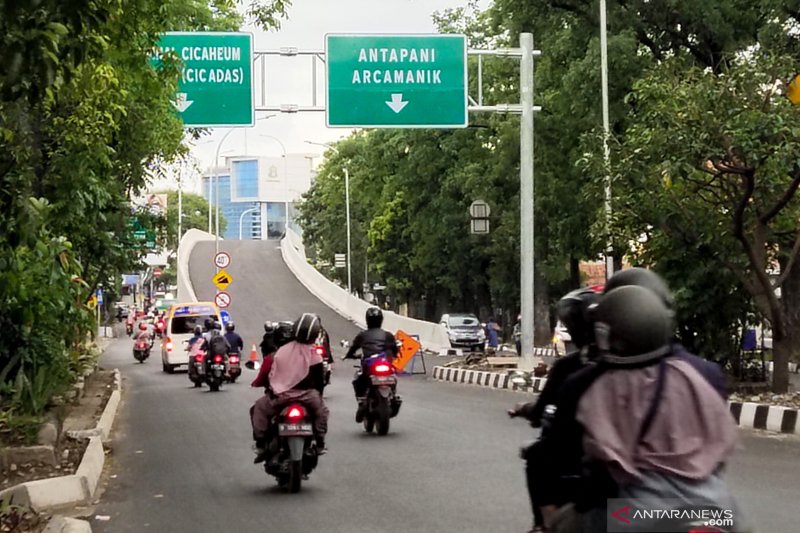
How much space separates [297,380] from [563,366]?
5251 millimetres

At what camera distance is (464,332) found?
4656 centimetres

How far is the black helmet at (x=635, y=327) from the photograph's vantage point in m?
3.99

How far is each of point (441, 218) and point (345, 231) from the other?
34202 millimetres

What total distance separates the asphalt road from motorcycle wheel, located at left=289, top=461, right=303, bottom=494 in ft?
0.44

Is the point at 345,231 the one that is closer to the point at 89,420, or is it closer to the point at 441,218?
the point at 441,218

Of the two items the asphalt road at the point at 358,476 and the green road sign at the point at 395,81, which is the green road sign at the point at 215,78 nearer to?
the green road sign at the point at 395,81

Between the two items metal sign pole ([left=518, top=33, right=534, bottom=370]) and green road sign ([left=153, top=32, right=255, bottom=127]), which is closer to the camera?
green road sign ([left=153, top=32, right=255, bottom=127])

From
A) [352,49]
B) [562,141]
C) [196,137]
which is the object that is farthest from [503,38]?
[352,49]

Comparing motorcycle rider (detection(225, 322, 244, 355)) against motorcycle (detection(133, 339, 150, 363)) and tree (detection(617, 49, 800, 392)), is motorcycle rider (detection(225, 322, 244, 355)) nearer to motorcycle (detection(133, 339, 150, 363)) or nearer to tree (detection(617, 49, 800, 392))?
tree (detection(617, 49, 800, 392))

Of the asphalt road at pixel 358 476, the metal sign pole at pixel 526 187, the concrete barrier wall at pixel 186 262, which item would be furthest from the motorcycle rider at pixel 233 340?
the concrete barrier wall at pixel 186 262

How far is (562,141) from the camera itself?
108 feet

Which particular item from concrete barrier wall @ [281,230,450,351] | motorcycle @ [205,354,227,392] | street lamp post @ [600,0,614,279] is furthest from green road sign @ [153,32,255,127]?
concrete barrier wall @ [281,230,450,351]

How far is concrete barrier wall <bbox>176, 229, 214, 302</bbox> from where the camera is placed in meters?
63.3

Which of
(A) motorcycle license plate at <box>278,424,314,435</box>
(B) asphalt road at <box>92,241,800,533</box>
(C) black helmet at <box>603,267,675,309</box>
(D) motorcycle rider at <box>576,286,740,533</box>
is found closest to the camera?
(D) motorcycle rider at <box>576,286,740,533</box>
